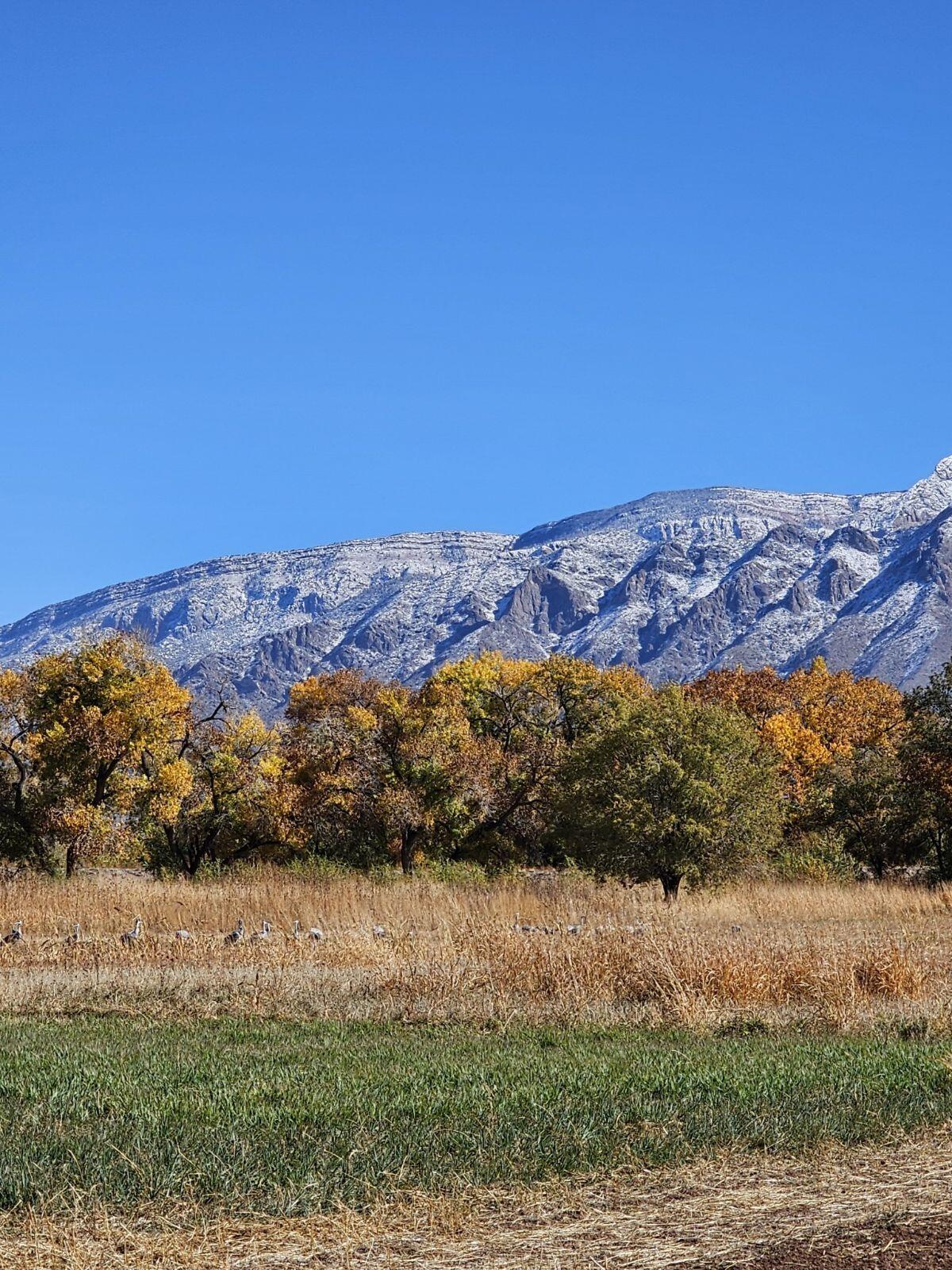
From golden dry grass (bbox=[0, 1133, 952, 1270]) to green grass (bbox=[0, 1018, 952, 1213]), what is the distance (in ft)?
0.81

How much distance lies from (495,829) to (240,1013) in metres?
31.5

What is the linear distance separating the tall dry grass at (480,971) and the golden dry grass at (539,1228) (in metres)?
5.08

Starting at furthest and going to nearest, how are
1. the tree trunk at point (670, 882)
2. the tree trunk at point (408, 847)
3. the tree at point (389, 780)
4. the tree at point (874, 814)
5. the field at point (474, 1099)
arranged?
1. the tree at point (389, 780)
2. the tree trunk at point (408, 847)
3. the tree at point (874, 814)
4. the tree trunk at point (670, 882)
5. the field at point (474, 1099)

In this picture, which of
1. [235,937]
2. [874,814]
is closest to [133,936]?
[235,937]

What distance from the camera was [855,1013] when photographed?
12398 millimetres

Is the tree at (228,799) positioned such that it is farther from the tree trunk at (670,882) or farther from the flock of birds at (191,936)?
the flock of birds at (191,936)

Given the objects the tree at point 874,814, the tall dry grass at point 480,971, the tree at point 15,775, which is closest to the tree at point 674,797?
the tall dry grass at point 480,971

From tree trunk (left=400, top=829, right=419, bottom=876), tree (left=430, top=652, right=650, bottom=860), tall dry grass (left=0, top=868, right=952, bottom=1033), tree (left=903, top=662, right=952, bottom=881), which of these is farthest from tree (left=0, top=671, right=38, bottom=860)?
tree (left=903, top=662, right=952, bottom=881)

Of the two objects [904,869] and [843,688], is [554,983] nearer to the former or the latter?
[904,869]

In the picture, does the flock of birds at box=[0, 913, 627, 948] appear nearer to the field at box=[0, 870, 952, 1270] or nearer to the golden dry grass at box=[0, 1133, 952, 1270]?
the field at box=[0, 870, 952, 1270]

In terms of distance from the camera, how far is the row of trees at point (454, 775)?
96.9 ft

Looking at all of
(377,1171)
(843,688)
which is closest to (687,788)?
(377,1171)

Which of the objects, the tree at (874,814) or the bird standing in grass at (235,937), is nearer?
the bird standing in grass at (235,937)

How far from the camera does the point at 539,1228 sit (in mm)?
6512
